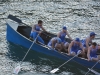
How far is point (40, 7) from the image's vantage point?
31281 millimetres

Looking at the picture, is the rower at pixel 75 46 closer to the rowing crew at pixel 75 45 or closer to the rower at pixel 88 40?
the rowing crew at pixel 75 45

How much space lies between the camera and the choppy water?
18781 mm

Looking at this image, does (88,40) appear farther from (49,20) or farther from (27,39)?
(49,20)

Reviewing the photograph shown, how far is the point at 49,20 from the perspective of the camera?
28188mm

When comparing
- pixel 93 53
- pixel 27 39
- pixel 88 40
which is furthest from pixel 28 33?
pixel 93 53

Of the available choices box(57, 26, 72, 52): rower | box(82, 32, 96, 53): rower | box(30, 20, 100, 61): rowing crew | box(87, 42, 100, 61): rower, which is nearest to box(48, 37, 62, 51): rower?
box(30, 20, 100, 61): rowing crew

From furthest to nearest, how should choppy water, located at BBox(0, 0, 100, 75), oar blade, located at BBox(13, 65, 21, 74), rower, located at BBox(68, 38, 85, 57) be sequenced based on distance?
rower, located at BBox(68, 38, 85, 57) < choppy water, located at BBox(0, 0, 100, 75) < oar blade, located at BBox(13, 65, 21, 74)

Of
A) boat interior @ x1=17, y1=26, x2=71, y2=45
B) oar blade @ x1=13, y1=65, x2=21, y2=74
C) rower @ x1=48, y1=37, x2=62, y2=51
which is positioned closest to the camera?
oar blade @ x1=13, y1=65, x2=21, y2=74

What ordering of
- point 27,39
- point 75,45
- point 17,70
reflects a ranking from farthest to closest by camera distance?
point 27,39 → point 75,45 → point 17,70

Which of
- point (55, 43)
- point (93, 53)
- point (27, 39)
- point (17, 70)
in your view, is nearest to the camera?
point (17, 70)

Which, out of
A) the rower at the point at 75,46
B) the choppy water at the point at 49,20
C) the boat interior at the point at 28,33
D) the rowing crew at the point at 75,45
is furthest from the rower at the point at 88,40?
the boat interior at the point at 28,33

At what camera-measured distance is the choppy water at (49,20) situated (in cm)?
1878

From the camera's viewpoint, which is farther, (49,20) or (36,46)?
(49,20)

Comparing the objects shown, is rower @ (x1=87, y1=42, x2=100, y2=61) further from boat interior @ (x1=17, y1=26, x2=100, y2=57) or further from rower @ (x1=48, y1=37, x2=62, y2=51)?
boat interior @ (x1=17, y1=26, x2=100, y2=57)
